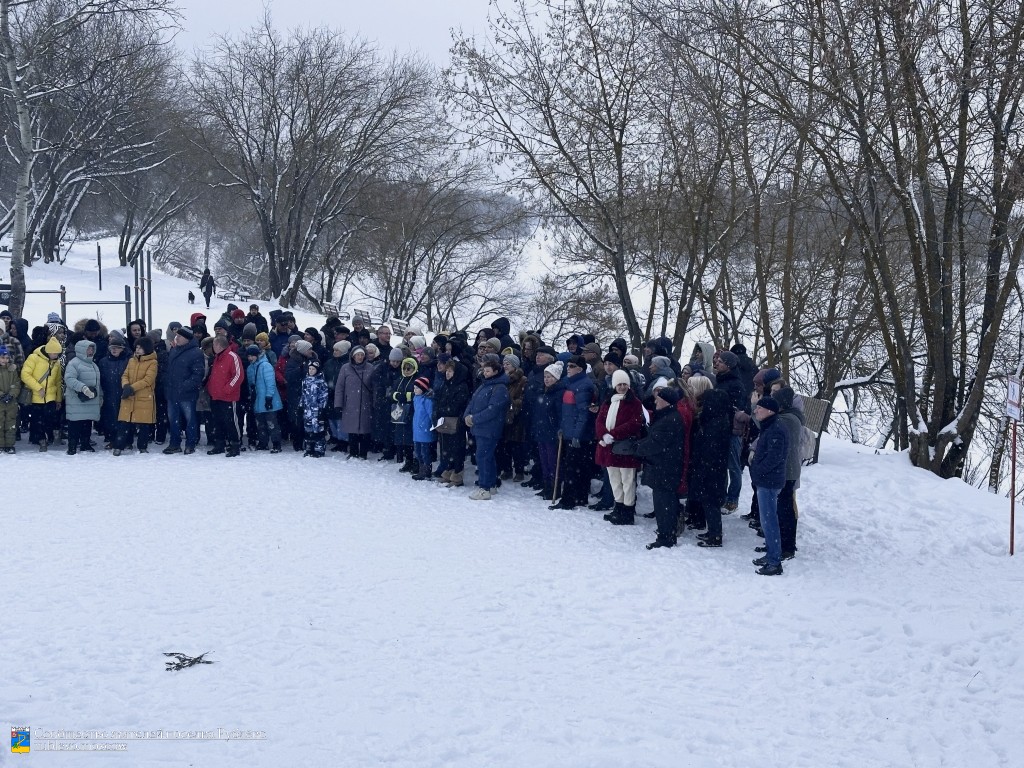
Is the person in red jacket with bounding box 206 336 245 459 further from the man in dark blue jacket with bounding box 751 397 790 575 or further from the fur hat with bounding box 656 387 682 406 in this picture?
the man in dark blue jacket with bounding box 751 397 790 575

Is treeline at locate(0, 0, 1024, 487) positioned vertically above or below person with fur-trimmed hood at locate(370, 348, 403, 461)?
above

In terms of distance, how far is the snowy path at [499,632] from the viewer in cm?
549

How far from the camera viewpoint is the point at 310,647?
658cm

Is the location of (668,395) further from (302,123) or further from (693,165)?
(302,123)

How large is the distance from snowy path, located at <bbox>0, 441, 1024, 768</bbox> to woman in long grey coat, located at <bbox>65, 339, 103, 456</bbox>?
2.46 m

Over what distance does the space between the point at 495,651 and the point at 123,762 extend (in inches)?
104

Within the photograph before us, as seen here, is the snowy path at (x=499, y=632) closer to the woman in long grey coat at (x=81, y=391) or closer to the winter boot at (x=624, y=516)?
the winter boot at (x=624, y=516)

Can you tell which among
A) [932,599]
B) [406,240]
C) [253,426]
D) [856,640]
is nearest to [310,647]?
[856,640]

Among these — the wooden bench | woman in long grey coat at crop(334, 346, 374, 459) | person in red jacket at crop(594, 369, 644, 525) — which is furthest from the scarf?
woman in long grey coat at crop(334, 346, 374, 459)

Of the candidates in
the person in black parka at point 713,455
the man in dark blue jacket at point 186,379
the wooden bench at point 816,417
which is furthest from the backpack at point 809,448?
the man in dark blue jacket at point 186,379

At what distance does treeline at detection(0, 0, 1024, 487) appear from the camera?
11766mm

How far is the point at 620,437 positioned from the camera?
32.2 feet

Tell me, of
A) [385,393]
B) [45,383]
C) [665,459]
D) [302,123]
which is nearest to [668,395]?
[665,459]

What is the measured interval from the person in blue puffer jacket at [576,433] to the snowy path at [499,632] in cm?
44
